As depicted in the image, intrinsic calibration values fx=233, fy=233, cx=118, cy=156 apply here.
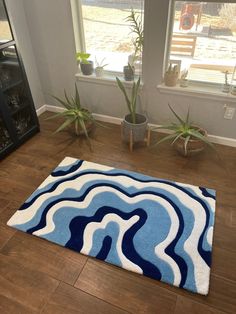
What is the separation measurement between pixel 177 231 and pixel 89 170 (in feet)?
2.82

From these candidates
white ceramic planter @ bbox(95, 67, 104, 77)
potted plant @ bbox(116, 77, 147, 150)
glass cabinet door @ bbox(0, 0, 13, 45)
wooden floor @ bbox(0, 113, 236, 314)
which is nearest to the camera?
wooden floor @ bbox(0, 113, 236, 314)

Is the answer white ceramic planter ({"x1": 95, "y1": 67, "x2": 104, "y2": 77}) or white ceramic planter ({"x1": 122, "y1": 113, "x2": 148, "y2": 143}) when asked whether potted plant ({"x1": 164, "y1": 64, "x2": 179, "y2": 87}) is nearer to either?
white ceramic planter ({"x1": 122, "y1": 113, "x2": 148, "y2": 143})

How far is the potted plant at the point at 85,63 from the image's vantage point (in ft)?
7.46

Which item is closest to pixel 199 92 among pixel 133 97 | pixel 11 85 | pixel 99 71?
pixel 133 97

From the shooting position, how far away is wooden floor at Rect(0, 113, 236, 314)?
46.4 inches

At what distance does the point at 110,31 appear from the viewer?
2.17 metres

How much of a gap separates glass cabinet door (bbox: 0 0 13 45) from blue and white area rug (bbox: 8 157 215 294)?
3.78ft

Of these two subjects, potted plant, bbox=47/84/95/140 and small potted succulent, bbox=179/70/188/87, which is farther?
potted plant, bbox=47/84/95/140

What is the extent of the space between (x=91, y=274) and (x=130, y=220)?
1.35 ft

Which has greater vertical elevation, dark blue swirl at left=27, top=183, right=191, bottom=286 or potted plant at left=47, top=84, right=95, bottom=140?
potted plant at left=47, top=84, right=95, bottom=140

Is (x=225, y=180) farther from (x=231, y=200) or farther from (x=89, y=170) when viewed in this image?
(x=89, y=170)

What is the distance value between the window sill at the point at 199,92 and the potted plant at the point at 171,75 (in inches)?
1.7

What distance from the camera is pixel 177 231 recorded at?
1479 millimetres

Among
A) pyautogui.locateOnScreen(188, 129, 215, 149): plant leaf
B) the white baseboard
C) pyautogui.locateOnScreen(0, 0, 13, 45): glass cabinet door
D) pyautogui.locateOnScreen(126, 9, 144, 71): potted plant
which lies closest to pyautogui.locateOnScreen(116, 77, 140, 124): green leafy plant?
pyautogui.locateOnScreen(126, 9, 144, 71): potted plant
